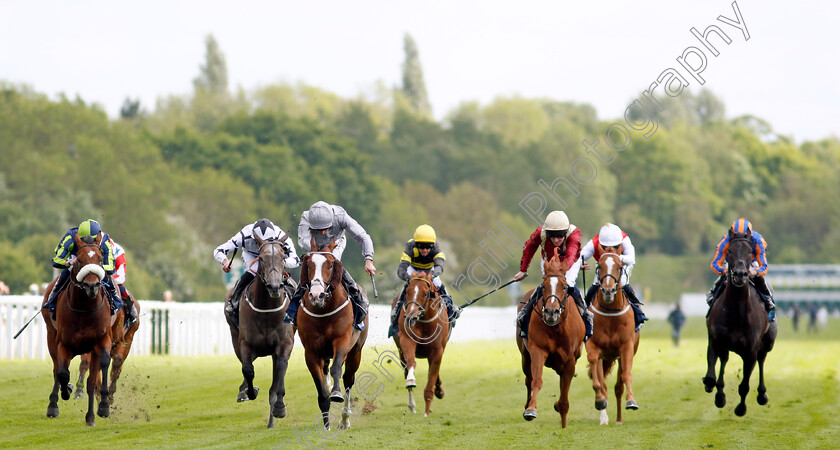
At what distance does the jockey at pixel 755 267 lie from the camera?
1280cm

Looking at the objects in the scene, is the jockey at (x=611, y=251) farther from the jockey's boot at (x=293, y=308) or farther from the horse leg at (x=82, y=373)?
the horse leg at (x=82, y=373)

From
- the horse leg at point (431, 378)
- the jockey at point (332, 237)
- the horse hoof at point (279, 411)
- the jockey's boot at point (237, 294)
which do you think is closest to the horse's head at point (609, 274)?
the horse leg at point (431, 378)

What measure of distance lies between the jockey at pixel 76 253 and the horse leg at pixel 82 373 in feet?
3.30

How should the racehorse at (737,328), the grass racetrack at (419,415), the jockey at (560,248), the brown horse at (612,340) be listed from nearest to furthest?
the grass racetrack at (419,415), the jockey at (560,248), the brown horse at (612,340), the racehorse at (737,328)

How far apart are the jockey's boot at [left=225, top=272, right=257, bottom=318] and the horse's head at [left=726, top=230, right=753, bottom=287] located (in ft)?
17.0

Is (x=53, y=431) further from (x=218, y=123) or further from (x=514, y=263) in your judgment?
(x=218, y=123)

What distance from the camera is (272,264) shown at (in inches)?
443

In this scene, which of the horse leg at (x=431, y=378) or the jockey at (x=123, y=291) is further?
the jockey at (x=123, y=291)

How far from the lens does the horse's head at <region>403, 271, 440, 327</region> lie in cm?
1292

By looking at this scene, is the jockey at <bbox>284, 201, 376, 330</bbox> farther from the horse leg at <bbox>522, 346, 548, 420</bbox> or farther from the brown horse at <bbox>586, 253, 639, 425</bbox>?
the brown horse at <bbox>586, 253, 639, 425</bbox>

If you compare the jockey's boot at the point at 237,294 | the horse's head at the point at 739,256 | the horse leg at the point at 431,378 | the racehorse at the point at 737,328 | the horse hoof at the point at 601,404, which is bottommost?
the horse hoof at the point at 601,404

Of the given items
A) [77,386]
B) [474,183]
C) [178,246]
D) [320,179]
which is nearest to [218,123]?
[320,179]

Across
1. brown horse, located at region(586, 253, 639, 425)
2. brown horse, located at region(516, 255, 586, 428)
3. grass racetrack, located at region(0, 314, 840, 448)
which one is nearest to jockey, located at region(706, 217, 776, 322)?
brown horse, located at region(586, 253, 639, 425)

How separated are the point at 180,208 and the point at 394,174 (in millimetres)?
26484
